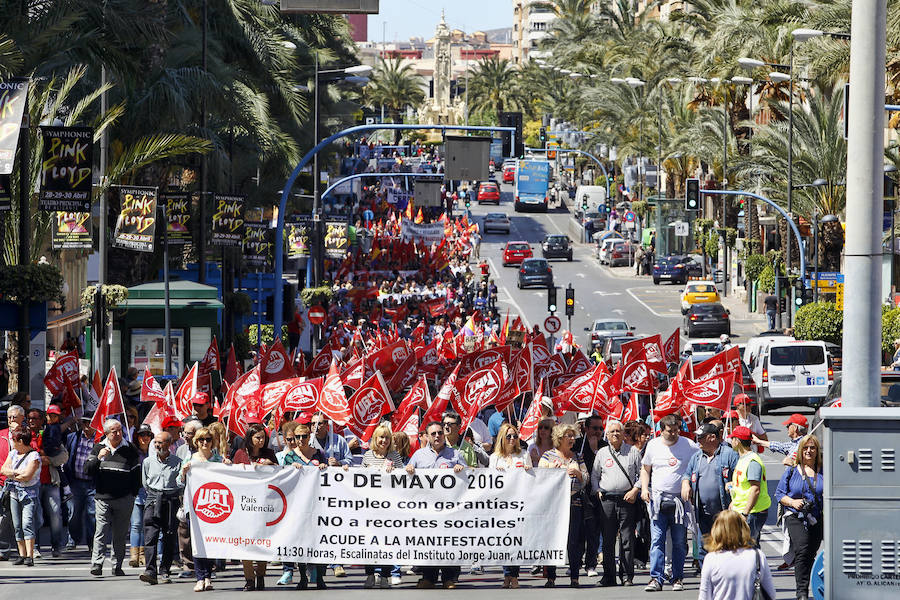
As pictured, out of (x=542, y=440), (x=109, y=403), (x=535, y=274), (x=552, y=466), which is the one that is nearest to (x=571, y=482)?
(x=552, y=466)

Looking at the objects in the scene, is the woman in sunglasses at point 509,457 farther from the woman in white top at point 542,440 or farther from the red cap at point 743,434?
the red cap at point 743,434

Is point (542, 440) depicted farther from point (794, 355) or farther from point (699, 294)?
point (699, 294)

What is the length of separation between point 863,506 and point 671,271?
204ft

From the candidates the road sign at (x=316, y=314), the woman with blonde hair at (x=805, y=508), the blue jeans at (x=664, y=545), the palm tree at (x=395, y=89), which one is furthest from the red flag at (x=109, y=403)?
the palm tree at (x=395, y=89)

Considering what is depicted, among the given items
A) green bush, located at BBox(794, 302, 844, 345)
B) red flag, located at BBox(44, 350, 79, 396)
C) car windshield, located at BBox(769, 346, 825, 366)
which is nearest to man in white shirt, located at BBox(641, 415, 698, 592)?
red flag, located at BBox(44, 350, 79, 396)

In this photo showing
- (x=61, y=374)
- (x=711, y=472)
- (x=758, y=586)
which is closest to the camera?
(x=758, y=586)

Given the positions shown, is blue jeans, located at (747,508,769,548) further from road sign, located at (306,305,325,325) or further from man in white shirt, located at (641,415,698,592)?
road sign, located at (306,305,325,325)

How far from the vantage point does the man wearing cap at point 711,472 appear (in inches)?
537

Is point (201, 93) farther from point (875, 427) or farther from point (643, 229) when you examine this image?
point (643, 229)

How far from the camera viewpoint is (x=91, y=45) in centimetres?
2672

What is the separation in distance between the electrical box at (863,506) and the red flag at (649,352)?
33.2ft

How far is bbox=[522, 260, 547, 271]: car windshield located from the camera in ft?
225

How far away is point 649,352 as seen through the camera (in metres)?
21.8

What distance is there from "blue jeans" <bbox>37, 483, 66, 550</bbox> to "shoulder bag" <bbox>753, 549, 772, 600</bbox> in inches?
341
